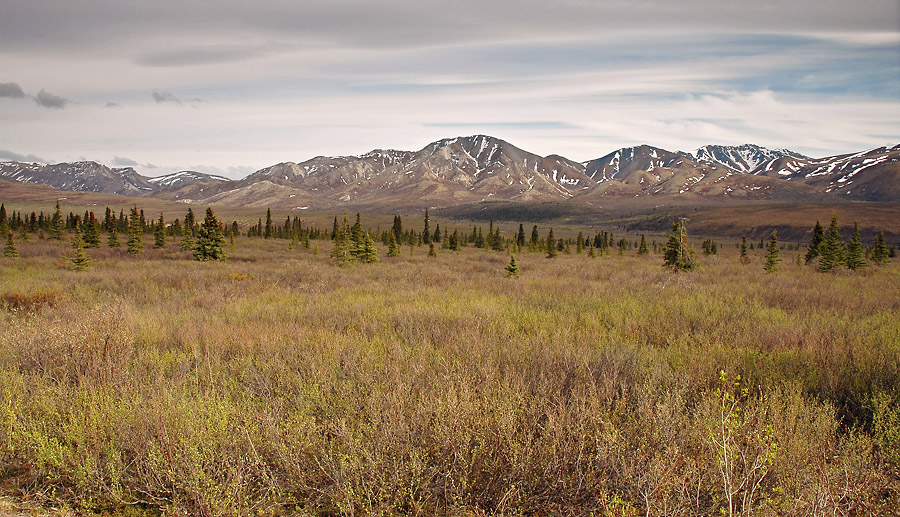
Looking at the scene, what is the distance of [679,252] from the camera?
27.3m

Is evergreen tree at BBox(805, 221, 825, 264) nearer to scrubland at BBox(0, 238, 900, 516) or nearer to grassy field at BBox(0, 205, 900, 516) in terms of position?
scrubland at BBox(0, 238, 900, 516)

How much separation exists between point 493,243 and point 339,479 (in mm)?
59604

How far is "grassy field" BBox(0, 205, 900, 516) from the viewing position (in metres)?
3.52

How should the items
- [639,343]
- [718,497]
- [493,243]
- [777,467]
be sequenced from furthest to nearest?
1. [493,243]
2. [639,343]
3. [777,467]
4. [718,497]

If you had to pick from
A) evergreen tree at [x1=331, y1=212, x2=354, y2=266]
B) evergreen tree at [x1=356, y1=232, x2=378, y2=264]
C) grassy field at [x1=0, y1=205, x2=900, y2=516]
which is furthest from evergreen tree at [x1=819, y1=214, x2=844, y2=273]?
evergreen tree at [x1=331, y1=212, x2=354, y2=266]

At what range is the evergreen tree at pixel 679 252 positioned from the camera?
27.0 metres

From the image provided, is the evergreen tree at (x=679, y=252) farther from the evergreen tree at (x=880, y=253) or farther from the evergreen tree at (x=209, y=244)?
the evergreen tree at (x=209, y=244)

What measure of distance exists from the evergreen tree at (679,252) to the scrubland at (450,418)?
61.0 ft

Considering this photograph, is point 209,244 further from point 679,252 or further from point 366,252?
point 679,252

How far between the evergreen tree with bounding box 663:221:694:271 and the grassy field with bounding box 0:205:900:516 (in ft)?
61.5

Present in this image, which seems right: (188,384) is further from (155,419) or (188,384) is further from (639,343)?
(639,343)

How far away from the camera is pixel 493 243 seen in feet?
206

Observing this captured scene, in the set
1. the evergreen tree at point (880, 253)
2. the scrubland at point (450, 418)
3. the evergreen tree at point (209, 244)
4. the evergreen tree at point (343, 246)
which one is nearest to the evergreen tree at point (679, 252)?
the scrubland at point (450, 418)

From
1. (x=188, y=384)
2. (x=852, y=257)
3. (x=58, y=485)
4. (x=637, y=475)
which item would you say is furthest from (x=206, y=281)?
(x=852, y=257)
